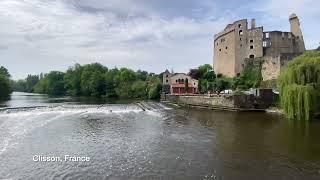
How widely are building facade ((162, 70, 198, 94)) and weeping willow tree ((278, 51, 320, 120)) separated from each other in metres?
25.9

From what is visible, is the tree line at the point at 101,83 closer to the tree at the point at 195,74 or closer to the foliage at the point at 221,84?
the tree at the point at 195,74

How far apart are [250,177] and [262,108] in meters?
23.4

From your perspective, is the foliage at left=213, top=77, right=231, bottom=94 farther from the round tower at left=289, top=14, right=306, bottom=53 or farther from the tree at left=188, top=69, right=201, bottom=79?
the round tower at left=289, top=14, right=306, bottom=53

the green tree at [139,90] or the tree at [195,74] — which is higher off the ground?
the tree at [195,74]

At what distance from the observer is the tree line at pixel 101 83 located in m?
67.7

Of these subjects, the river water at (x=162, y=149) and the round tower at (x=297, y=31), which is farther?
the round tower at (x=297, y=31)

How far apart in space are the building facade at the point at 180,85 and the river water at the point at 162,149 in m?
29.3

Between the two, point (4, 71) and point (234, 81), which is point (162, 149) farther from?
point (4, 71)

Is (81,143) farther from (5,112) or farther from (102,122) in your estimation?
(5,112)

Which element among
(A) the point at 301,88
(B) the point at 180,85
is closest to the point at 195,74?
(B) the point at 180,85

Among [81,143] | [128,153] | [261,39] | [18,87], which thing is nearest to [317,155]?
[128,153]

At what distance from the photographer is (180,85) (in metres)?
56.0

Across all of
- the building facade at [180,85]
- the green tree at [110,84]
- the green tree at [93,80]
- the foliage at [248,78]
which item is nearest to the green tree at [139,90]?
the green tree at [110,84]

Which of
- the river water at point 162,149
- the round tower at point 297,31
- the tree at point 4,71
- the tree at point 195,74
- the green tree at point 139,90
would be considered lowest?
the river water at point 162,149
